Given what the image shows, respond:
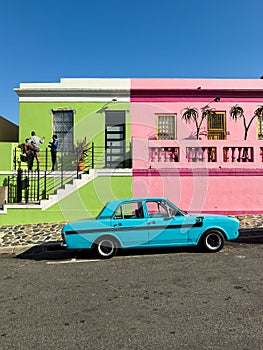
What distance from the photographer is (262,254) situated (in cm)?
672

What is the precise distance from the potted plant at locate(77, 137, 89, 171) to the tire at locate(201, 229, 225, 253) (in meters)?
7.17

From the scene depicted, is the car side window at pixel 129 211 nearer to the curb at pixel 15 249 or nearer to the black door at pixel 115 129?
the curb at pixel 15 249

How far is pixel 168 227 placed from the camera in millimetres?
6816

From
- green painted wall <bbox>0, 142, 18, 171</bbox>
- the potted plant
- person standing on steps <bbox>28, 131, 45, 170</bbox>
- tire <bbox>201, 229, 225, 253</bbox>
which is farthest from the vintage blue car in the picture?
person standing on steps <bbox>28, 131, 45, 170</bbox>

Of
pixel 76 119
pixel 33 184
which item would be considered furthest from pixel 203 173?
pixel 33 184

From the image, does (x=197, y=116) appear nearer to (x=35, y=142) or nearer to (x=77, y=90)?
(x=77, y=90)

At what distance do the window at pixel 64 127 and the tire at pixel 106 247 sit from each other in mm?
8654

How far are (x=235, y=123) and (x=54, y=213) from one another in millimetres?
10383

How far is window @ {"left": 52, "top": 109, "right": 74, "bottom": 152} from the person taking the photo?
14.6m

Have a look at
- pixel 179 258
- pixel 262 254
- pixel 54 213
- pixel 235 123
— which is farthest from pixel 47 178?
pixel 235 123

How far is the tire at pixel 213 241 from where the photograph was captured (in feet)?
22.8

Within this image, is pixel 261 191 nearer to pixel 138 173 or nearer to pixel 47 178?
pixel 138 173

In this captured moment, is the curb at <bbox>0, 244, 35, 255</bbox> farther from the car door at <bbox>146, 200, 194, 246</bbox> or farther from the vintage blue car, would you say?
the car door at <bbox>146, 200, 194, 246</bbox>

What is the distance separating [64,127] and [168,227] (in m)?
9.78
